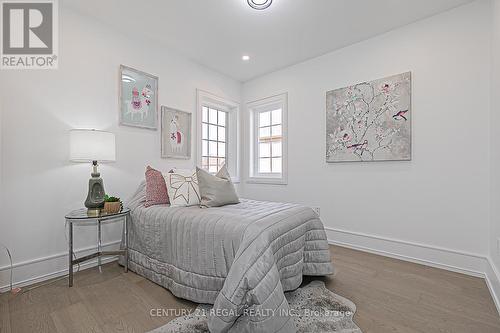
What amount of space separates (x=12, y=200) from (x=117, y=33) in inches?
78.1

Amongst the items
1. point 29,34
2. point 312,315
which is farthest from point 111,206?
point 312,315

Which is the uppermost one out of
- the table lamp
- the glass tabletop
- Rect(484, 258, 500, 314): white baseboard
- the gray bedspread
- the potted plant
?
the table lamp

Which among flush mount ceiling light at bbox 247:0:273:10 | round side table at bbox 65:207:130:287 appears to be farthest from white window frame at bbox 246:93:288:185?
round side table at bbox 65:207:130:287

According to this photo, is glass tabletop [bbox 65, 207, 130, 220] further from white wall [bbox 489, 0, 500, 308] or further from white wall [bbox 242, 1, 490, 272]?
white wall [bbox 489, 0, 500, 308]

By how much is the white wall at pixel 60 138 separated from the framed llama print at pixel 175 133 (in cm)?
21

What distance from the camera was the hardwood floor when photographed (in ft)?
4.85


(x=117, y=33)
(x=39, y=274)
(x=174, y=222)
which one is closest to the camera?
(x=174, y=222)

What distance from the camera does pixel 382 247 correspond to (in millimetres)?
2742

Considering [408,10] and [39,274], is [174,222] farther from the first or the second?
[408,10]

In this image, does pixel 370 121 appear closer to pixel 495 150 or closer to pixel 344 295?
pixel 495 150

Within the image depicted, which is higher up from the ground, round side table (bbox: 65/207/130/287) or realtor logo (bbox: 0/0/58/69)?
realtor logo (bbox: 0/0/58/69)

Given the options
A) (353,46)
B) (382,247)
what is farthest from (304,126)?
(382,247)

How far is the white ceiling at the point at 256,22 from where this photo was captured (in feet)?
7.46

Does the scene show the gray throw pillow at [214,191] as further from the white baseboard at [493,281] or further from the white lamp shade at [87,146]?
the white baseboard at [493,281]
